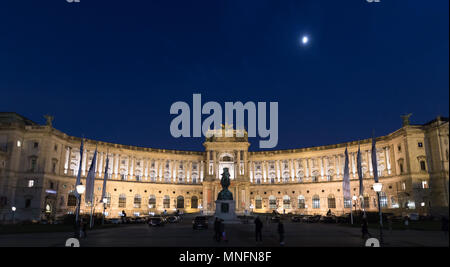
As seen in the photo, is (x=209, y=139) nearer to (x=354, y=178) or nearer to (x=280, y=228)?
(x=354, y=178)

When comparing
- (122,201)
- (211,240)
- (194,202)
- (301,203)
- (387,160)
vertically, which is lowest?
(211,240)

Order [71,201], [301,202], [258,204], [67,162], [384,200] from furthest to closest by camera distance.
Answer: [258,204]
[301,202]
[67,162]
[384,200]
[71,201]

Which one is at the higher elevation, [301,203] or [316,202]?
[316,202]

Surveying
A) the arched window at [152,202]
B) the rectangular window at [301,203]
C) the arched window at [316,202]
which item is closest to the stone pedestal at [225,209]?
the arched window at [152,202]

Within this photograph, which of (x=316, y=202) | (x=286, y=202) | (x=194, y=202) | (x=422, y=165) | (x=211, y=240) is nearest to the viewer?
(x=211, y=240)

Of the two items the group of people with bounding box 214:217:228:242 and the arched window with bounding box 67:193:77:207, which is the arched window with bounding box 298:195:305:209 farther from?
the group of people with bounding box 214:217:228:242

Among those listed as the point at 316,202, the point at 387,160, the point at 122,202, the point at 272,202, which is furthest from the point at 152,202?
the point at 387,160

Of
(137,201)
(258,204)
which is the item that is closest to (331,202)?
(258,204)

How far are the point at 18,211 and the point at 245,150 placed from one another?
56857mm

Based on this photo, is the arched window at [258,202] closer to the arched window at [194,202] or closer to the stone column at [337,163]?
the arched window at [194,202]

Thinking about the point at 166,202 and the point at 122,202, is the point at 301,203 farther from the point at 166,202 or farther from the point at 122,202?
the point at 122,202

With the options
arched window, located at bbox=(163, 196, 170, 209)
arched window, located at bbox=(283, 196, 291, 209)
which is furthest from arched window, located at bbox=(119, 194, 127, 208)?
arched window, located at bbox=(283, 196, 291, 209)

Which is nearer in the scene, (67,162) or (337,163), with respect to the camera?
(67,162)
